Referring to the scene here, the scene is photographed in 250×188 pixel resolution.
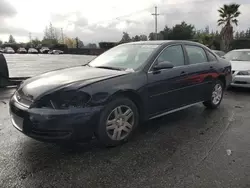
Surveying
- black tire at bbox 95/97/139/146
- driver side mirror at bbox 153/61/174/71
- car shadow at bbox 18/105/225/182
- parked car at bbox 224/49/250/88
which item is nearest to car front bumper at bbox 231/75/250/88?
parked car at bbox 224/49/250/88

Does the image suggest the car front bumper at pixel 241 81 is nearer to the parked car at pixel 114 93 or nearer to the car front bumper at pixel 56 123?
A: the parked car at pixel 114 93

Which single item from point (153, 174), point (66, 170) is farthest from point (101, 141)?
point (153, 174)

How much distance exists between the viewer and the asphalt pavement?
2703mm

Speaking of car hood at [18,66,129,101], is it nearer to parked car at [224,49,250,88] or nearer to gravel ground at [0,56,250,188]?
gravel ground at [0,56,250,188]

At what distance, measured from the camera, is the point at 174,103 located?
444 cm

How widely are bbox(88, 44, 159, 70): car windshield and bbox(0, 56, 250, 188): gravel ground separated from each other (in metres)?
1.15

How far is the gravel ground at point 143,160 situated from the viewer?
8.85ft

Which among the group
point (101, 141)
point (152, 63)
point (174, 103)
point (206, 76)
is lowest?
point (101, 141)

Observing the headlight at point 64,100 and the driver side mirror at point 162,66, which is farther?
the driver side mirror at point 162,66

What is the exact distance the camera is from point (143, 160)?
3172 mm

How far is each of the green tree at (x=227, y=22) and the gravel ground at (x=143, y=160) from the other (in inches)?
1196

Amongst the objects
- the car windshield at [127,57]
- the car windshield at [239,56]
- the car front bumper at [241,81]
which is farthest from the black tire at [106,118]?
the car windshield at [239,56]

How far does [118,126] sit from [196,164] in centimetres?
116

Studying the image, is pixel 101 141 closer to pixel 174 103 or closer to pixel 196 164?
pixel 196 164
